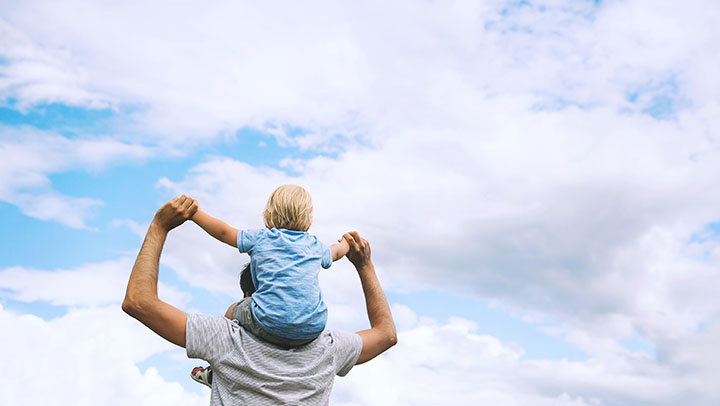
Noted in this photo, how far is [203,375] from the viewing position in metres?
4.40

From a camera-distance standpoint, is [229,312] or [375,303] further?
[375,303]

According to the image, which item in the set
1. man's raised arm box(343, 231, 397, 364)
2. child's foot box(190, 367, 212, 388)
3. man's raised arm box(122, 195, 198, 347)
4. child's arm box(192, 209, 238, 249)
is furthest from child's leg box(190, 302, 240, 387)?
man's raised arm box(343, 231, 397, 364)

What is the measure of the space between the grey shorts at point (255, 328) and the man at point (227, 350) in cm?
4

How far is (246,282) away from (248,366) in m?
1.00

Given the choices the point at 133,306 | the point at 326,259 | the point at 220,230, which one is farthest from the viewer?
the point at 326,259

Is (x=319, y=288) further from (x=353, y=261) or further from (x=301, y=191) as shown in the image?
(x=353, y=261)

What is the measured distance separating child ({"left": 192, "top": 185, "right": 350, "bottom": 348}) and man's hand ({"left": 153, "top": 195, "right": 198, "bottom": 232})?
0.37 ft

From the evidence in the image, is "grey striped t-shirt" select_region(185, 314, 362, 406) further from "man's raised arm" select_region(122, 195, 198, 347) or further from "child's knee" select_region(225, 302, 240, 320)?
"child's knee" select_region(225, 302, 240, 320)

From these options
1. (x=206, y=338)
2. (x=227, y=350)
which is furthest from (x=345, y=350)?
(x=206, y=338)

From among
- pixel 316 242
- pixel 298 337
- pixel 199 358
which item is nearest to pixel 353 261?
pixel 316 242

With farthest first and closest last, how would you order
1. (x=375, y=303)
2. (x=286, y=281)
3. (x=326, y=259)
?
(x=375, y=303) < (x=326, y=259) < (x=286, y=281)

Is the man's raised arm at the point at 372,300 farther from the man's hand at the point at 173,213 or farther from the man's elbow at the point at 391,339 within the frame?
the man's hand at the point at 173,213

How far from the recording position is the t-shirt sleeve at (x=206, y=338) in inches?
164

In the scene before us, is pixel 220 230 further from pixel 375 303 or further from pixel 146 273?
pixel 375 303
